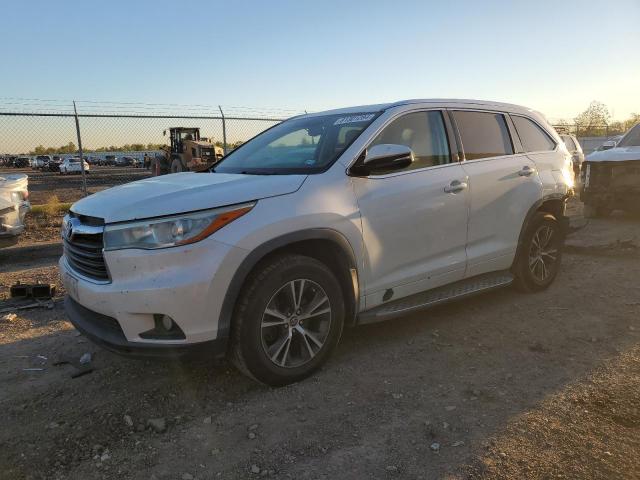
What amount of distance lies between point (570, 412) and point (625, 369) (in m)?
0.82

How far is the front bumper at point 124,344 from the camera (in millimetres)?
2787

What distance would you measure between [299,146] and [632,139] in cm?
794

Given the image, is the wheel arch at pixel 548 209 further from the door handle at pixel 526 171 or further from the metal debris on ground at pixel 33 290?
the metal debris on ground at pixel 33 290

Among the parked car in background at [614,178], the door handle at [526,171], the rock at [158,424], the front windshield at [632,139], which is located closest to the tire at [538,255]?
the door handle at [526,171]

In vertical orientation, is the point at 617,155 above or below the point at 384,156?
below

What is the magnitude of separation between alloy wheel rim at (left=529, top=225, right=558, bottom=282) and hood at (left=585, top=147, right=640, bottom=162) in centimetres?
447

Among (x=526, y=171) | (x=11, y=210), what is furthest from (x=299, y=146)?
(x=11, y=210)

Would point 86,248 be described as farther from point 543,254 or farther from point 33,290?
point 543,254

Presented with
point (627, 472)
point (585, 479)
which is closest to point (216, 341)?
point (585, 479)

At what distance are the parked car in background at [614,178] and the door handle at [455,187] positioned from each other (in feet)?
19.5

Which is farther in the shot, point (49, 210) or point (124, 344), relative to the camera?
point (49, 210)

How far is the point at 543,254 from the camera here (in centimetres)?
501

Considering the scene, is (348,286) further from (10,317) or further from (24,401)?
(10,317)

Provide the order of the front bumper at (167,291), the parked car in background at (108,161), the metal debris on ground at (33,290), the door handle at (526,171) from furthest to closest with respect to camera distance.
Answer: the parked car in background at (108,161) → the metal debris on ground at (33,290) → the door handle at (526,171) → the front bumper at (167,291)
